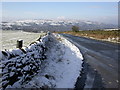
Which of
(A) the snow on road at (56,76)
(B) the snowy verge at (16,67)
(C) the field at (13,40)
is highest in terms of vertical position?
(B) the snowy verge at (16,67)

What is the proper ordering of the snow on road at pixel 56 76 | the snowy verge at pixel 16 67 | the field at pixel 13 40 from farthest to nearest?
1. the field at pixel 13 40
2. the snow on road at pixel 56 76
3. the snowy verge at pixel 16 67

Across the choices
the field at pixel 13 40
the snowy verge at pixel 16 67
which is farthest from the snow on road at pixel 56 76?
the field at pixel 13 40

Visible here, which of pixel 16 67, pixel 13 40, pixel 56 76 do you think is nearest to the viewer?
pixel 16 67

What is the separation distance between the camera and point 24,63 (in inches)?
274

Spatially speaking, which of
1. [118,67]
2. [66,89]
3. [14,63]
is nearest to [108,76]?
[118,67]

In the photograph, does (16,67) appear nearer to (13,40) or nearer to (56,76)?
(56,76)

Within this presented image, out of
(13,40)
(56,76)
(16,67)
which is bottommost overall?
(56,76)

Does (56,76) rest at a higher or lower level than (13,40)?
lower

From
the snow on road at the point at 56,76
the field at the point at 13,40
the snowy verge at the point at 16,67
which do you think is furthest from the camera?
the field at the point at 13,40

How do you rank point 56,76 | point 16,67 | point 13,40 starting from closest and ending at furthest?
point 16,67 → point 56,76 → point 13,40

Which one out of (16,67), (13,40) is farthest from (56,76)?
(13,40)

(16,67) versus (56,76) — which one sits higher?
(16,67)

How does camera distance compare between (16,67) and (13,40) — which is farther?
(13,40)

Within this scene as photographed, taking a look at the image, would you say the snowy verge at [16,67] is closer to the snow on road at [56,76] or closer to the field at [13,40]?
the snow on road at [56,76]
